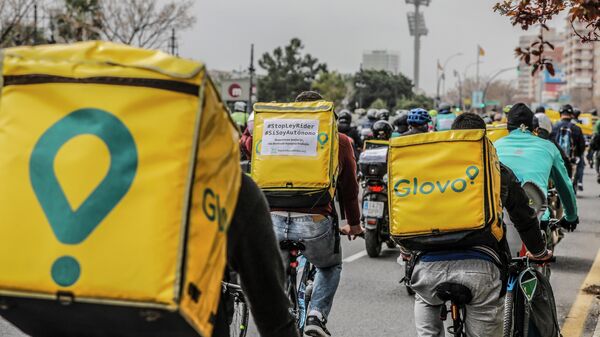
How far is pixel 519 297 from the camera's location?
503cm

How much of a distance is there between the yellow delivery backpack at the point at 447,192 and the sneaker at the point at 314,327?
1.88 meters

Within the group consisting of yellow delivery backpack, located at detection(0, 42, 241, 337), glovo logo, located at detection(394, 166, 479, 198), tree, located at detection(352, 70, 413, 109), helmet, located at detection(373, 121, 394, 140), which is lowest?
tree, located at detection(352, 70, 413, 109)

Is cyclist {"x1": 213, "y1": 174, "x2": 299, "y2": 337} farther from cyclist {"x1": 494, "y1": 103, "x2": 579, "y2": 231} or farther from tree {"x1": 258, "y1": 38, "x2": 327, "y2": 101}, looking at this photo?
tree {"x1": 258, "y1": 38, "x2": 327, "y2": 101}

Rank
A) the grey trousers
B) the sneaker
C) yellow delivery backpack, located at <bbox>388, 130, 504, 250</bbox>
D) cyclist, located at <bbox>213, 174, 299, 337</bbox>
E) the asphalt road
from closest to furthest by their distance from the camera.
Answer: cyclist, located at <bbox>213, 174, 299, 337</bbox>, yellow delivery backpack, located at <bbox>388, 130, 504, 250</bbox>, the grey trousers, the sneaker, the asphalt road

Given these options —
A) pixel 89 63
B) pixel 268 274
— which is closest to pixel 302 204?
pixel 268 274

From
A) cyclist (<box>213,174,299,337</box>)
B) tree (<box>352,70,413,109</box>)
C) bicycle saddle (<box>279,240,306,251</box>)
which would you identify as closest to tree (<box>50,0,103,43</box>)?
bicycle saddle (<box>279,240,306,251</box>)

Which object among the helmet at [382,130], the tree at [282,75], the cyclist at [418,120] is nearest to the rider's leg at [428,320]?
the cyclist at [418,120]

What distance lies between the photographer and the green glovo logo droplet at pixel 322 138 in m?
5.90

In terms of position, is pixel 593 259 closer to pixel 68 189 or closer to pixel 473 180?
pixel 473 180

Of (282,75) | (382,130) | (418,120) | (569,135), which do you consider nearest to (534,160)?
(418,120)

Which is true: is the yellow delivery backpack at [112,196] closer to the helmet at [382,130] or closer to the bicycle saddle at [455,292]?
the bicycle saddle at [455,292]

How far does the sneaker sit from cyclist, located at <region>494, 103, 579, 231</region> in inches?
65.3

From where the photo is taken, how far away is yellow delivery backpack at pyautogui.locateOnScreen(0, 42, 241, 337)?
5.67 ft

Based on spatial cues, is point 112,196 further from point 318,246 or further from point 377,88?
point 377,88
